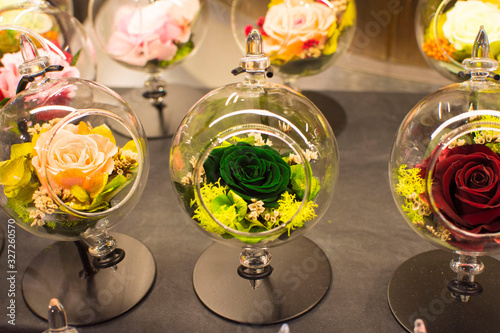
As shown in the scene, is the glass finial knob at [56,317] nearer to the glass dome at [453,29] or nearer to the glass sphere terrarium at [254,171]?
the glass sphere terrarium at [254,171]

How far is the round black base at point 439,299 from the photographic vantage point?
0.85m

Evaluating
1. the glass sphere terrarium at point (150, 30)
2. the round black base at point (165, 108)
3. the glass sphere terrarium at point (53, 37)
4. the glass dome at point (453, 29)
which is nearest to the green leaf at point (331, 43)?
the glass dome at point (453, 29)

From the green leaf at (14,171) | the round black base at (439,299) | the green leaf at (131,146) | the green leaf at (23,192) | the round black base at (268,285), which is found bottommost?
the round black base at (268,285)

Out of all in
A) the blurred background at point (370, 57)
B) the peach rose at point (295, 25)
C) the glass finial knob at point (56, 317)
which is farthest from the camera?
the blurred background at point (370, 57)

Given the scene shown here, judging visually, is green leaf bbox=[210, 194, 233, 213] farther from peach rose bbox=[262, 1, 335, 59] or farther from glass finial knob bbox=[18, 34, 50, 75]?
peach rose bbox=[262, 1, 335, 59]

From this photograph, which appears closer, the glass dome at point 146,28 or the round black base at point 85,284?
the round black base at point 85,284

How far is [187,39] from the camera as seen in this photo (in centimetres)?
146

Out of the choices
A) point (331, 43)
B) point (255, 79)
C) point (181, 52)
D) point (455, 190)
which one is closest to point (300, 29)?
point (331, 43)

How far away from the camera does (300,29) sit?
130cm

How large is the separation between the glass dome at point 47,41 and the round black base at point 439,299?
866 millimetres

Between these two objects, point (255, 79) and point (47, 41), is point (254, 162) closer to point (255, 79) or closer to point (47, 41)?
point (255, 79)

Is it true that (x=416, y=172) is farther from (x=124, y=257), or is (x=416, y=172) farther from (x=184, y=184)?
(x=124, y=257)

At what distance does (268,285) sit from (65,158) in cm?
44

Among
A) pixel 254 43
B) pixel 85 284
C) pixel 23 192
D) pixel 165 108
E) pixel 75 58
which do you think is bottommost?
pixel 85 284
